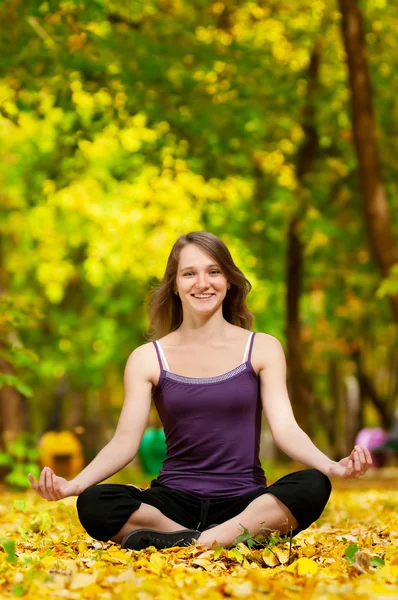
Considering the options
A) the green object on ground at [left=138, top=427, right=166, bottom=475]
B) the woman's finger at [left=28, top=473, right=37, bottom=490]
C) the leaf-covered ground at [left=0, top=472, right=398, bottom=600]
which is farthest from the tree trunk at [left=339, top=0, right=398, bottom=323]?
the woman's finger at [left=28, top=473, right=37, bottom=490]

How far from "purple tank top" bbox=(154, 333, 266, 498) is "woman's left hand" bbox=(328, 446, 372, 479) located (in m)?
0.73

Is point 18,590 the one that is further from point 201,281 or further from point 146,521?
point 201,281

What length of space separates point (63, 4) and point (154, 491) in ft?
20.6

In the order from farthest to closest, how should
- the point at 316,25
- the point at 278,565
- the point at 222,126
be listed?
1. the point at 316,25
2. the point at 222,126
3. the point at 278,565

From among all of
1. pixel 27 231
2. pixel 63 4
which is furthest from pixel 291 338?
pixel 63 4

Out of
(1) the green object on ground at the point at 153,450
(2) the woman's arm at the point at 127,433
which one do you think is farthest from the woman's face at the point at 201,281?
(1) the green object on ground at the point at 153,450

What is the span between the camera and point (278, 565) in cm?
464

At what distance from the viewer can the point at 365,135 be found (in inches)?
507

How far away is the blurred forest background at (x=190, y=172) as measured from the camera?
11.1 meters

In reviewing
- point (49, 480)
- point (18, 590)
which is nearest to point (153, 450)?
point (49, 480)

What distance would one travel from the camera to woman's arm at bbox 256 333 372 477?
16.4 ft

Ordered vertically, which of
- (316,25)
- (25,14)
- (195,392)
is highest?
(316,25)

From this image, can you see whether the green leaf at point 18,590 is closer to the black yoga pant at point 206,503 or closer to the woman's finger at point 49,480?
the woman's finger at point 49,480

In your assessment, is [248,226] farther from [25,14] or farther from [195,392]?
[195,392]
